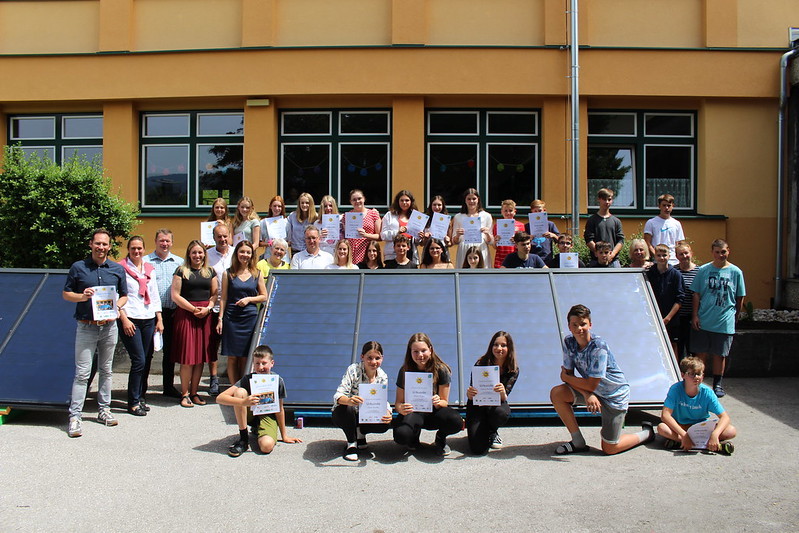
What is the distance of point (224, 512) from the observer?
15.4ft

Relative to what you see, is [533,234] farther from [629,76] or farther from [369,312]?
[629,76]

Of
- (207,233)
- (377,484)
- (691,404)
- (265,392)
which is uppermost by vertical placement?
(207,233)

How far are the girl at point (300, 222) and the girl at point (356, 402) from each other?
3.71 metres

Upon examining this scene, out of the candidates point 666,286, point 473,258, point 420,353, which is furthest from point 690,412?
point 473,258

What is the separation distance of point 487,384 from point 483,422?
0.33 m

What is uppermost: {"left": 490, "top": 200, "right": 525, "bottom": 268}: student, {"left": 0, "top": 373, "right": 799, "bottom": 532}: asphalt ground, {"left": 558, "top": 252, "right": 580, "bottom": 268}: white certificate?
{"left": 490, "top": 200, "right": 525, "bottom": 268}: student

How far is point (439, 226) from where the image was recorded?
907cm

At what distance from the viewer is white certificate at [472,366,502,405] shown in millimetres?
5941

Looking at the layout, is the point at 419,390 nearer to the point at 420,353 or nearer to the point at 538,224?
the point at 420,353

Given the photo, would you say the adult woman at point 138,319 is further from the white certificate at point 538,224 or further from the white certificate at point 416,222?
the white certificate at point 538,224

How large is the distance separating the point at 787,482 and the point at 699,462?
67cm

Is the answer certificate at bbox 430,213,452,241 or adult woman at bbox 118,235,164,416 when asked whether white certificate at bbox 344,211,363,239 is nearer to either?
certificate at bbox 430,213,452,241

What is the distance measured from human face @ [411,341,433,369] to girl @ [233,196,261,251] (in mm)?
4210

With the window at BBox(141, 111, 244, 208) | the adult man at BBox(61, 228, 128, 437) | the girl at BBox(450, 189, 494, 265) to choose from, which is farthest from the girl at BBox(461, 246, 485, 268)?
the window at BBox(141, 111, 244, 208)
